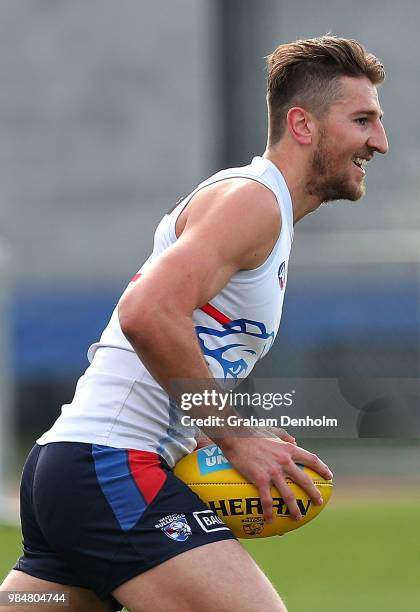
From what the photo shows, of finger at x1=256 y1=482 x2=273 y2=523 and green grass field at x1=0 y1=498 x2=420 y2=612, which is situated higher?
finger at x1=256 y1=482 x2=273 y2=523

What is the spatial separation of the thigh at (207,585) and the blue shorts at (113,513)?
0.11 feet

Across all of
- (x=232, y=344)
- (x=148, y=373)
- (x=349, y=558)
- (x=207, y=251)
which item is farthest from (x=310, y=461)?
(x=349, y=558)

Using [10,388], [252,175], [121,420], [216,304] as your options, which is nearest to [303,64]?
[252,175]

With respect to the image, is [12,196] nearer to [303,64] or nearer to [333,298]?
[333,298]

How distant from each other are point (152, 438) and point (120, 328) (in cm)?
32

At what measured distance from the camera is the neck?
409 centimetres

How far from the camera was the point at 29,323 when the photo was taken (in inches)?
544

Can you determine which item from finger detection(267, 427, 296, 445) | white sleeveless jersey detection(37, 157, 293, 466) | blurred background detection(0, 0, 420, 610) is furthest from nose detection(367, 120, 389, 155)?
blurred background detection(0, 0, 420, 610)

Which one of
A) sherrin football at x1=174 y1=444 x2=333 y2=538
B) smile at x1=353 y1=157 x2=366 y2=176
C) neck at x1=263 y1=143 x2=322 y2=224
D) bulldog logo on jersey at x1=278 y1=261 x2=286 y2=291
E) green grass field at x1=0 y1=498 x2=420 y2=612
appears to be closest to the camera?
sherrin football at x1=174 y1=444 x2=333 y2=538

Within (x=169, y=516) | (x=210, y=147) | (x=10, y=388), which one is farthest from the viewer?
(x=210, y=147)

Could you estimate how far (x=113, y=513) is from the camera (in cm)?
378

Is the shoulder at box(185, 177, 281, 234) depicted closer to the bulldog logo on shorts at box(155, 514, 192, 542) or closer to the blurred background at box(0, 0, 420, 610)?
the bulldog logo on shorts at box(155, 514, 192, 542)

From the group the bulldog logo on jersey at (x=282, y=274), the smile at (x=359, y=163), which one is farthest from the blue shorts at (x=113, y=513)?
the smile at (x=359, y=163)

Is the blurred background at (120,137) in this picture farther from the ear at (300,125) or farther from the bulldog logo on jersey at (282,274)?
the bulldog logo on jersey at (282,274)
